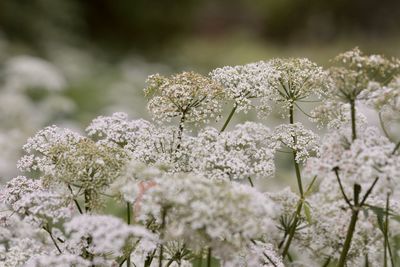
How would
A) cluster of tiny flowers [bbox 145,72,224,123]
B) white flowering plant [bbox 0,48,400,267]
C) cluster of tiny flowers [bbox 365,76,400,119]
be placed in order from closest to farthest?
white flowering plant [bbox 0,48,400,267] → cluster of tiny flowers [bbox 365,76,400,119] → cluster of tiny flowers [bbox 145,72,224,123]

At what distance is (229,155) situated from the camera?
262cm

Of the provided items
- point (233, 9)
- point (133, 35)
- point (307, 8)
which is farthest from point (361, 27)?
point (133, 35)

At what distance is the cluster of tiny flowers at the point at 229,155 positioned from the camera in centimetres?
261

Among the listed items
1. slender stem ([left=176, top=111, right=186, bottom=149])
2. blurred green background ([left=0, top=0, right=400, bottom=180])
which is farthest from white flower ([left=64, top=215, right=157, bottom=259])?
blurred green background ([left=0, top=0, right=400, bottom=180])

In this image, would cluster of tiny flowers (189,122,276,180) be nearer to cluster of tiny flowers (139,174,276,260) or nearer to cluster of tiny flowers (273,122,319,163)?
cluster of tiny flowers (273,122,319,163)

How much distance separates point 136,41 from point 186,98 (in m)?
20.6

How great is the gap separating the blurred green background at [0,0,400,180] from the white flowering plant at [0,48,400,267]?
2.54 meters

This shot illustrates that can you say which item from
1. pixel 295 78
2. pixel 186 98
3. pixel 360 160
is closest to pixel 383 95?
pixel 360 160

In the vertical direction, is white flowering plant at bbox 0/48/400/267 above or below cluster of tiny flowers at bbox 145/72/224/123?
below

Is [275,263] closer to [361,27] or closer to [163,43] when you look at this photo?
[163,43]

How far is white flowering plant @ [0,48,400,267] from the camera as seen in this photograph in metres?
2.21

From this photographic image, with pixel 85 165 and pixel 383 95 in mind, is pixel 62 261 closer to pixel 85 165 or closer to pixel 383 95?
pixel 85 165

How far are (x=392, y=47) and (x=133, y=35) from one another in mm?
9777

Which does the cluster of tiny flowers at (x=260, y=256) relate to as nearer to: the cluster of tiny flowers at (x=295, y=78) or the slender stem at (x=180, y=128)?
the slender stem at (x=180, y=128)
